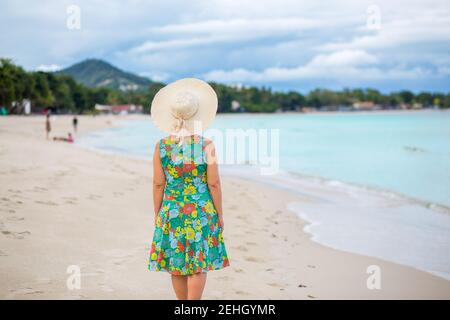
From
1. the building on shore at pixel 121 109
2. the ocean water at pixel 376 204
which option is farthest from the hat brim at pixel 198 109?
the building on shore at pixel 121 109

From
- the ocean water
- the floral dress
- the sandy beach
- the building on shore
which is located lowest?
the ocean water

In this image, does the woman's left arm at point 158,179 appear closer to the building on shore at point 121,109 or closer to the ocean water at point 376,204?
the ocean water at point 376,204

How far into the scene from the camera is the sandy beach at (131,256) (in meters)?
4.92

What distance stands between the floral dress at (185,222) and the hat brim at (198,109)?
136 mm

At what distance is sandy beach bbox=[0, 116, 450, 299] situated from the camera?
4.92 m

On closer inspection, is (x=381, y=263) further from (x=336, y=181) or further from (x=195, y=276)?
(x=336, y=181)

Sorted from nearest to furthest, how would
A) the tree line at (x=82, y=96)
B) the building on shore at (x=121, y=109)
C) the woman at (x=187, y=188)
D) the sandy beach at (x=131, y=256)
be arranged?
the woman at (x=187, y=188)
the sandy beach at (x=131, y=256)
the tree line at (x=82, y=96)
the building on shore at (x=121, y=109)

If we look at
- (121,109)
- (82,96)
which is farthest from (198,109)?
(121,109)

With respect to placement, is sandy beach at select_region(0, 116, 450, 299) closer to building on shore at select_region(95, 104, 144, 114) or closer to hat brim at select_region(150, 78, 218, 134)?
hat brim at select_region(150, 78, 218, 134)

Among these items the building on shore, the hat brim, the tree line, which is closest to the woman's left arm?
the hat brim

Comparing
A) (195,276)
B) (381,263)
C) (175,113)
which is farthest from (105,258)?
(381,263)

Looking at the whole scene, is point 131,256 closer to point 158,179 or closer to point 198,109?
point 158,179

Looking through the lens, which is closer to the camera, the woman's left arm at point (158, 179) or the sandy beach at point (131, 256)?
the woman's left arm at point (158, 179)

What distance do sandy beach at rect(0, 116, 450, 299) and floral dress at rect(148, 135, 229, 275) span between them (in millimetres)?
924
